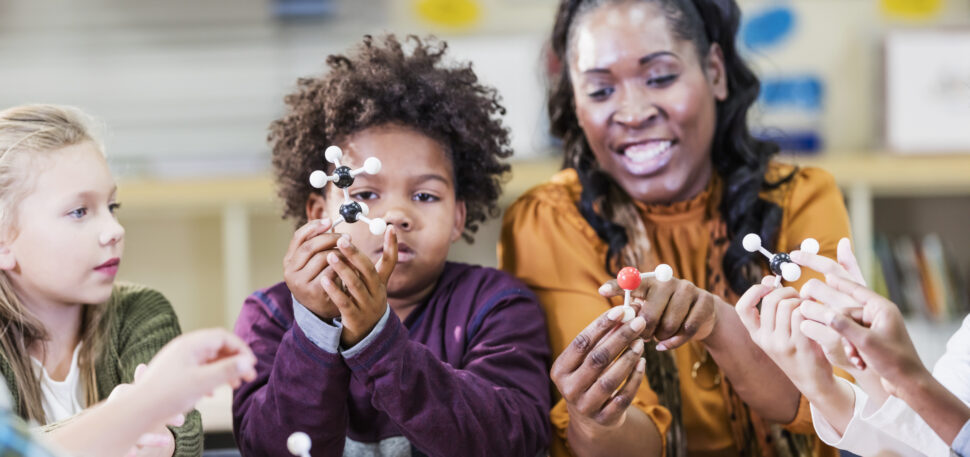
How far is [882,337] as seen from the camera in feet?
3.09

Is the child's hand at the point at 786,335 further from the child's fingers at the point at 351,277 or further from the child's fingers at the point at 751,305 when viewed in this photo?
the child's fingers at the point at 351,277

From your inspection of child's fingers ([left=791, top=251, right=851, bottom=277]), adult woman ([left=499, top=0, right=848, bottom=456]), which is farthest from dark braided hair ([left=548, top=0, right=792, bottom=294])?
child's fingers ([left=791, top=251, right=851, bottom=277])

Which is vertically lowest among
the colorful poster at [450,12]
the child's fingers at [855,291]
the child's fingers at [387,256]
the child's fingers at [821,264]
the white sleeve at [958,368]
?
the white sleeve at [958,368]

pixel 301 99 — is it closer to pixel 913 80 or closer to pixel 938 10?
pixel 913 80

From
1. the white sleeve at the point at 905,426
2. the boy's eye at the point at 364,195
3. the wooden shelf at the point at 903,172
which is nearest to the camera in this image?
the white sleeve at the point at 905,426

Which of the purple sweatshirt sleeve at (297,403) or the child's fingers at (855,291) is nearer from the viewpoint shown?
the child's fingers at (855,291)

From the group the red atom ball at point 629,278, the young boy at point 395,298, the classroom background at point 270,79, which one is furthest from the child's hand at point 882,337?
the classroom background at point 270,79

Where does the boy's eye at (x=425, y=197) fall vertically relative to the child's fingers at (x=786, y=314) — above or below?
above

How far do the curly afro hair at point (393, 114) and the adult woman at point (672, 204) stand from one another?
0.42ft

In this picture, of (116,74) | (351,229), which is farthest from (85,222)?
(116,74)

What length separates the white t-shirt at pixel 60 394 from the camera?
4.29ft

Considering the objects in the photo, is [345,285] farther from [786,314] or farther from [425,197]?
[786,314]

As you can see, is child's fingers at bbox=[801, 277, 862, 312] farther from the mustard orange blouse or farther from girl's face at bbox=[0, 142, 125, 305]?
girl's face at bbox=[0, 142, 125, 305]

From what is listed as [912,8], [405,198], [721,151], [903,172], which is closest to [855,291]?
[405,198]
